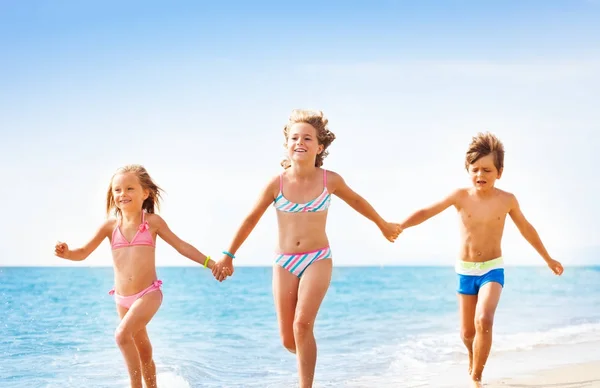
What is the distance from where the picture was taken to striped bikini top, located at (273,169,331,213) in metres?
6.10

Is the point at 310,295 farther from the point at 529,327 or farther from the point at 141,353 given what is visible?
the point at 529,327

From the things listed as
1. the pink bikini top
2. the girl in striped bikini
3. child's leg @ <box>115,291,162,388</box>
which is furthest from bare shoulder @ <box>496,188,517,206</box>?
child's leg @ <box>115,291,162,388</box>

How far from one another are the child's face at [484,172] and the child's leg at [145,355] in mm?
3313

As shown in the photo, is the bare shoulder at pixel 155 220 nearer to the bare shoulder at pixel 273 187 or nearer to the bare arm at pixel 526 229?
the bare shoulder at pixel 273 187

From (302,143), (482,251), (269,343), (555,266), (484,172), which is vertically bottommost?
(269,343)

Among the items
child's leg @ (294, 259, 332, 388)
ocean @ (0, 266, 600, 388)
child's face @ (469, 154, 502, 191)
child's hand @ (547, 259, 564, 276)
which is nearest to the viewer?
child's leg @ (294, 259, 332, 388)

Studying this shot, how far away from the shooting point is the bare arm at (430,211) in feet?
23.0

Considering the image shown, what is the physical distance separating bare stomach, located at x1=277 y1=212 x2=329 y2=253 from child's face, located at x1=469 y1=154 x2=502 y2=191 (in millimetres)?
1673

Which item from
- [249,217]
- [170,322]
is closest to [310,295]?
[249,217]

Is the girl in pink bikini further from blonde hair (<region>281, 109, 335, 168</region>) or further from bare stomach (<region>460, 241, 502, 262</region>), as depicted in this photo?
bare stomach (<region>460, 241, 502, 262</region>)

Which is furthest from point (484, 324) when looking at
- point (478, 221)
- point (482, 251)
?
point (478, 221)

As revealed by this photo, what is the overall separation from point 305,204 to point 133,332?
1.73 meters

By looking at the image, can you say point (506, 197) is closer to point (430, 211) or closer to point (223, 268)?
point (430, 211)

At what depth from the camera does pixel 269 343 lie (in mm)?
12227
